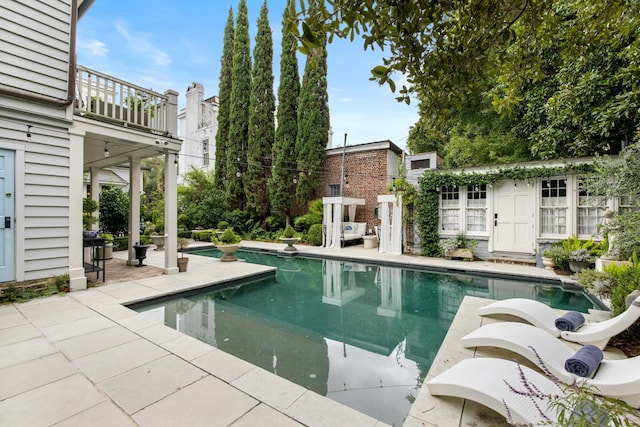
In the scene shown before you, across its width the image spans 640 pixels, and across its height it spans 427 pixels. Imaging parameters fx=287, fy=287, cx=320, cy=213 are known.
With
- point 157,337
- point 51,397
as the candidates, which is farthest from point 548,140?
point 51,397

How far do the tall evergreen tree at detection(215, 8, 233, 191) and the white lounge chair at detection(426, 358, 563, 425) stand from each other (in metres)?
16.0

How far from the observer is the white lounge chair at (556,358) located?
6.14ft

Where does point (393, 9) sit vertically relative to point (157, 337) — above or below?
above

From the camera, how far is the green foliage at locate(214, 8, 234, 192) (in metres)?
16.5

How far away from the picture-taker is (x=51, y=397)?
213 centimetres

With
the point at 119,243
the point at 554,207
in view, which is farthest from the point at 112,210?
the point at 554,207

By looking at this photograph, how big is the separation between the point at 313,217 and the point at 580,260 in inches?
359

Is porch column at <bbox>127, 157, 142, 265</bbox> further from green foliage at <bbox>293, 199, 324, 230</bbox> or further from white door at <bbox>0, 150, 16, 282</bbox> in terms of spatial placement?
green foliage at <bbox>293, 199, 324, 230</bbox>

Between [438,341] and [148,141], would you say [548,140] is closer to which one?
[438,341]

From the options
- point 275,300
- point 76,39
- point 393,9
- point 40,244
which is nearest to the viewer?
point 393,9

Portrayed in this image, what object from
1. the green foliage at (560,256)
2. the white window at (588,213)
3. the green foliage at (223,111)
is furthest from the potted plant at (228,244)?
the white window at (588,213)

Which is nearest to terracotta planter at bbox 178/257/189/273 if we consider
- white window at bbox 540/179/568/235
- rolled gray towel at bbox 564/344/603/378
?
rolled gray towel at bbox 564/344/603/378

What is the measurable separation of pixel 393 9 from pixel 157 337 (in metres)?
3.76

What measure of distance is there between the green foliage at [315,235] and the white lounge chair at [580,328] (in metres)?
8.80
